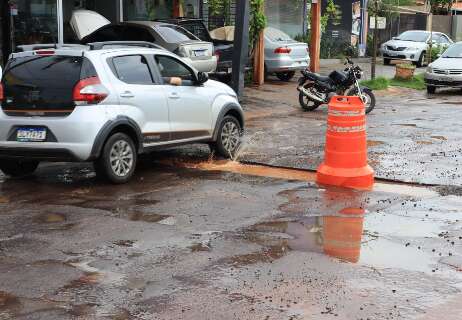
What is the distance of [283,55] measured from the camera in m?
22.5

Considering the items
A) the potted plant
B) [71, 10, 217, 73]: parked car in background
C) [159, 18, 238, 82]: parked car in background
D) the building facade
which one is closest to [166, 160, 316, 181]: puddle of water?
[71, 10, 217, 73]: parked car in background

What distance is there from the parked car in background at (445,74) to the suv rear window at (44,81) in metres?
15.6

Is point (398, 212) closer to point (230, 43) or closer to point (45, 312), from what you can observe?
point (45, 312)

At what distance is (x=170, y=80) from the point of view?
998cm

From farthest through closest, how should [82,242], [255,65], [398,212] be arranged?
[255,65] < [398,212] < [82,242]

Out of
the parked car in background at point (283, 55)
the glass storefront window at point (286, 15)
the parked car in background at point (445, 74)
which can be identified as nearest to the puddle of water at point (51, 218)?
the parked car in background at point (283, 55)

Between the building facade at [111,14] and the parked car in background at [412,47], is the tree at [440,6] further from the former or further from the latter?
the building facade at [111,14]

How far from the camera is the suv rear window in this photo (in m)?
8.72

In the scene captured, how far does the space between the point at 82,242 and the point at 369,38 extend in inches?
1248

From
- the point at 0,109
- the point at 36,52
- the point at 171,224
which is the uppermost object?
the point at 36,52

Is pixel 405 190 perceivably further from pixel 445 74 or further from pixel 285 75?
pixel 285 75

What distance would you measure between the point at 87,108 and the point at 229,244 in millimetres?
3107

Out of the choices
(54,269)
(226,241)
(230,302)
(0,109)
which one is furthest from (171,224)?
(0,109)

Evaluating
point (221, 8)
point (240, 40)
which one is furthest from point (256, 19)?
point (240, 40)
